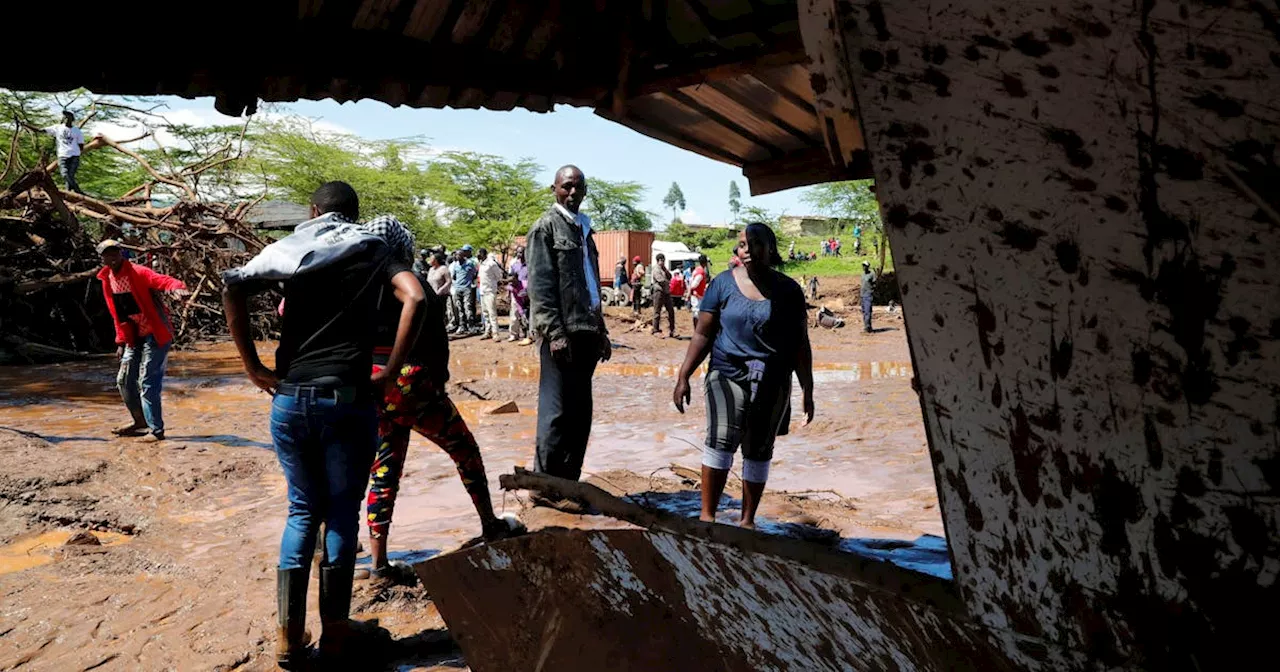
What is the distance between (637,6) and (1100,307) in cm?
271

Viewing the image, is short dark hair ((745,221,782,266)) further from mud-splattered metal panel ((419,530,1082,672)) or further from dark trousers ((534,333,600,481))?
mud-splattered metal panel ((419,530,1082,672))

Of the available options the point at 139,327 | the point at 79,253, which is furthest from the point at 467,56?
the point at 79,253

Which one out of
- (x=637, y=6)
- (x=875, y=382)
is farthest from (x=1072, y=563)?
(x=875, y=382)

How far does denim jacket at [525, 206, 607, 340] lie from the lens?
4.35 meters

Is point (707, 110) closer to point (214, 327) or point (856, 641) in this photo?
point (856, 641)

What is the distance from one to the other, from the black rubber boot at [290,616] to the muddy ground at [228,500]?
0.74 feet

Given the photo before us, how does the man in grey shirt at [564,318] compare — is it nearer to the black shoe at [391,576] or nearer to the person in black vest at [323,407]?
the black shoe at [391,576]

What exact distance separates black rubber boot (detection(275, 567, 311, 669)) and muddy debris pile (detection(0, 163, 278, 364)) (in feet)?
36.4

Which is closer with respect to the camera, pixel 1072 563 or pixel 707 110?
pixel 1072 563

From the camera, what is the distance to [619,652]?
1348 mm

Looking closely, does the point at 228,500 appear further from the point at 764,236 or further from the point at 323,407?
the point at 764,236

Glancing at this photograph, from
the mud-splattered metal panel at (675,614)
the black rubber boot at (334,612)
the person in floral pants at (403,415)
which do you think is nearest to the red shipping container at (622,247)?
the person in floral pants at (403,415)

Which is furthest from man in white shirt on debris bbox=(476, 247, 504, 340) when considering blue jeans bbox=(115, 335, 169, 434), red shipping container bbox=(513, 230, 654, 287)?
red shipping container bbox=(513, 230, 654, 287)

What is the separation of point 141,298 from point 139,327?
27 cm
